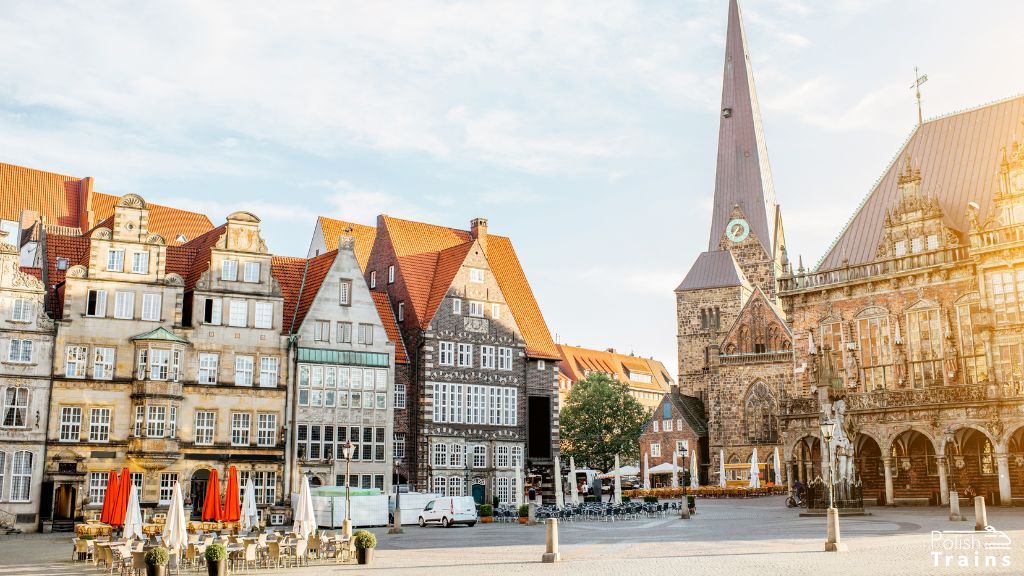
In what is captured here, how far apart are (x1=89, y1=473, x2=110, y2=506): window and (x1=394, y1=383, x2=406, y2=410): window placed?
14431 millimetres

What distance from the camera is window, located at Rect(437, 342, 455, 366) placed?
52.1 m

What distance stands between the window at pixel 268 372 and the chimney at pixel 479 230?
64.0ft

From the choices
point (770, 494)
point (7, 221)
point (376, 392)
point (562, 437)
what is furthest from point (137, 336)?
point (562, 437)

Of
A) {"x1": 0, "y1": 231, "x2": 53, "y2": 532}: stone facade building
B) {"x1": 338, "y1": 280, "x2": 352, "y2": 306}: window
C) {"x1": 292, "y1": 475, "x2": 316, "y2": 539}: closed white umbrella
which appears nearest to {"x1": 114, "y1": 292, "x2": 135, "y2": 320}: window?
{"x1": 0, "y1": 231, "x2": 53, "y2": 532}: stone facade building

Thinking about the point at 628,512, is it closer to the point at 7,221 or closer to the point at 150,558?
the point at 150,558

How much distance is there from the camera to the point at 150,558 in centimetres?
1972

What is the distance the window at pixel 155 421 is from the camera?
42.0 m

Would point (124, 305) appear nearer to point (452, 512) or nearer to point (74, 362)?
point (74, 362)

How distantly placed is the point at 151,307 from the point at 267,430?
742cm

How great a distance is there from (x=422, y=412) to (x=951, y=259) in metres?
26.5

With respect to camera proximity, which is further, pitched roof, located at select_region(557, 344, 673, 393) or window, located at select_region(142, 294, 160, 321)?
pitched roof, located at select_region(557, 344, 673, 393)

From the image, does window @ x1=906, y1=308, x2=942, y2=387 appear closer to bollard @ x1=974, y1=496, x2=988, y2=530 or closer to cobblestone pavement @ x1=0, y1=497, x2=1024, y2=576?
cobblestone pavement @ x1=0, y1=497, x2=1024, y2=576

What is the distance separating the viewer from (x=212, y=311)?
44.9 metres
